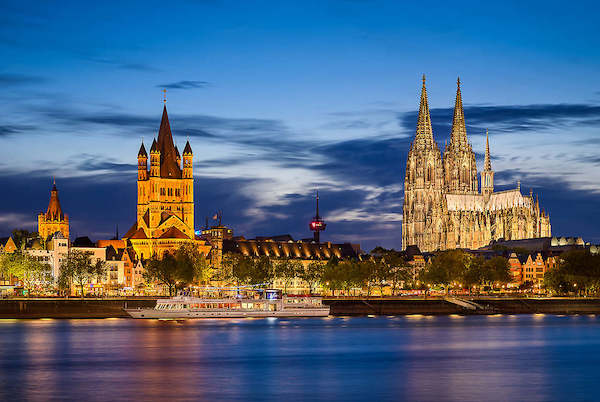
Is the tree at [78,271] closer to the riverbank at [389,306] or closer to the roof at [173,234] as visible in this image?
the riverbank at [389,306]

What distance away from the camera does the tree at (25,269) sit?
154125mm

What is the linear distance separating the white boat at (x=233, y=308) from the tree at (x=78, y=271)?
18796 mm

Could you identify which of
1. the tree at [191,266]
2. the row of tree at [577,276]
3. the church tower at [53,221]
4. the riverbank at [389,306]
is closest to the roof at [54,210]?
the church tower at [53,221]

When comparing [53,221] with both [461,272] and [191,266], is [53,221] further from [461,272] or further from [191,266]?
[461,272]

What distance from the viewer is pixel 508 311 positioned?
156 metres

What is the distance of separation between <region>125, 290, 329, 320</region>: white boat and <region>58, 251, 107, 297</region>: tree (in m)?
18.8

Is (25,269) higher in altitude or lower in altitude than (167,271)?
higher

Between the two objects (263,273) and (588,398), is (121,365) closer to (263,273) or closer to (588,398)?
(588,398)

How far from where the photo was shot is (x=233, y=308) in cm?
14288

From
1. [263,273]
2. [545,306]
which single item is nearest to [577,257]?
[545,306]

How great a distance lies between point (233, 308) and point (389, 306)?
23147mm

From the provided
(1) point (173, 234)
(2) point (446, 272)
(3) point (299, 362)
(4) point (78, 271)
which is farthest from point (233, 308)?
(3) point (299, 362)

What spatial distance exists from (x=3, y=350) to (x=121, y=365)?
49.1 feet

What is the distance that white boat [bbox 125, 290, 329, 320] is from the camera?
441 feet
